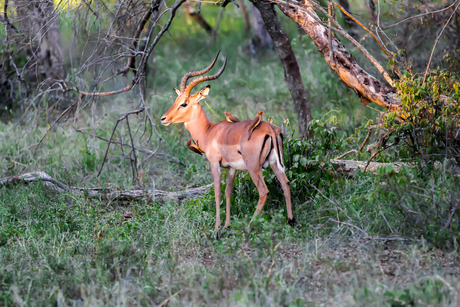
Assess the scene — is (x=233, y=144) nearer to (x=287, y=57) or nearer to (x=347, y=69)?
(x=347, y=69)

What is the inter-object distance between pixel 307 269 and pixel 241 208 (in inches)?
57.9

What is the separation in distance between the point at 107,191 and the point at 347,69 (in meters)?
3.36

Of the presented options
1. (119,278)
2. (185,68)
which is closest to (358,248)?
(119,278)

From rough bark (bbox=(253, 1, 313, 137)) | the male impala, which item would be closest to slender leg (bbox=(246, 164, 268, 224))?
the male impala

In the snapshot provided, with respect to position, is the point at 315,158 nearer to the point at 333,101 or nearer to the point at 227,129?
the point at 227,129

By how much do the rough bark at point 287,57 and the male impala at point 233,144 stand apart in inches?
99.0

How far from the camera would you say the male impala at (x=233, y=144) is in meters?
4.44

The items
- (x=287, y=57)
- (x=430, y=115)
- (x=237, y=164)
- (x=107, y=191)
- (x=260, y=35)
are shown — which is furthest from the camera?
(x=260, y=35)

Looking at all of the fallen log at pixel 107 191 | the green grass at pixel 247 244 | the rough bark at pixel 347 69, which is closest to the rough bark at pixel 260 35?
the green grass at pixel 247 244

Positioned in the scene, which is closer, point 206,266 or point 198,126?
point 206,266

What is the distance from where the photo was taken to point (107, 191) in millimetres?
6336

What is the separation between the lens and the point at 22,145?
8.51 m

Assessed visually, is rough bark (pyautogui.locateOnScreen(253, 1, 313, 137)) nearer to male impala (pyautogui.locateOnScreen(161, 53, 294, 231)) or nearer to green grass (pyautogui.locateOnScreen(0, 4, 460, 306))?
green grass (pyautogui.locateOnScreen(0, 4, 460, 306))

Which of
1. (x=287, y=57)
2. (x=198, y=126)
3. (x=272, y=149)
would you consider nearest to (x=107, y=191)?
(x=198, y=126)
